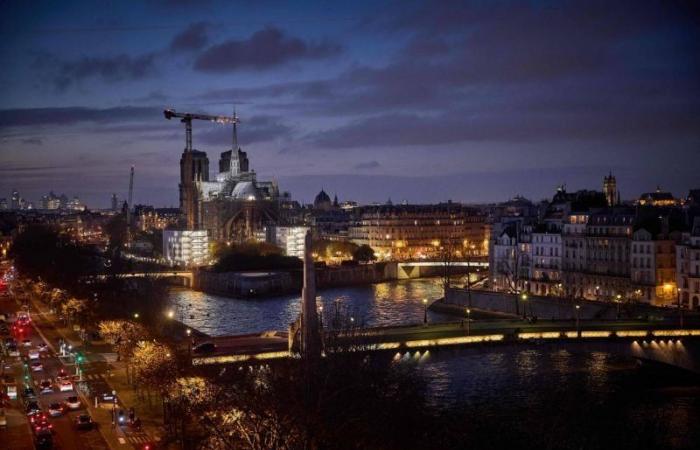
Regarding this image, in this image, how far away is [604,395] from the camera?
27984 millimetres

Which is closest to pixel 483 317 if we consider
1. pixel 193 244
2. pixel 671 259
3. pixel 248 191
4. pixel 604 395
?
pixel 671 259

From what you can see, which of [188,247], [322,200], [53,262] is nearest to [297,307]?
[53,262]

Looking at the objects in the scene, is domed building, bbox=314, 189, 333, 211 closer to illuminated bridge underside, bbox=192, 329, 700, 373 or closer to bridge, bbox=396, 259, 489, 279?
bridge, bbox=396, 259, 489, 279

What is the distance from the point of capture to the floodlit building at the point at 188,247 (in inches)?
3850

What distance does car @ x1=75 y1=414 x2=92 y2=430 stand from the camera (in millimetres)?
22297

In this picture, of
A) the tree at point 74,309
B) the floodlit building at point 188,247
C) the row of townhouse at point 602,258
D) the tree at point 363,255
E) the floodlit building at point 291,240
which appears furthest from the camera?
the floodlit building at point 291,240

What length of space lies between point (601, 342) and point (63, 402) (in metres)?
19.3

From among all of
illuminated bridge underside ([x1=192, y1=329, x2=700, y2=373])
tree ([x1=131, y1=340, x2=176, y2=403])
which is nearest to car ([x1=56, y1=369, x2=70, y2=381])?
tree ([x1=131, y1=340, x2=176, y2=403])

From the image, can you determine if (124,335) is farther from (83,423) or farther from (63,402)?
(83,423)

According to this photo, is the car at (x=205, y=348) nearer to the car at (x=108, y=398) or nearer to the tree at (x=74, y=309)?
the car at (x=108, y=398)

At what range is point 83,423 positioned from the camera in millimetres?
22344

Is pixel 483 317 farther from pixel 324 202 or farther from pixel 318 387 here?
pixel 324 202

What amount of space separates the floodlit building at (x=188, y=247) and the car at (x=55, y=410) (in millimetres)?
72415

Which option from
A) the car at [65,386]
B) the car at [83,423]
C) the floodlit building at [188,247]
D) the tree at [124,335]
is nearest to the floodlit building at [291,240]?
the floodlit building at [188,247]
